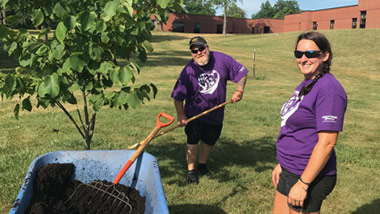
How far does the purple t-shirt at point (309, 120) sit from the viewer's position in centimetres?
183

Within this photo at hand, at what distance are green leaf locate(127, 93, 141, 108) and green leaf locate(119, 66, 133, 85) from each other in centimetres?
18

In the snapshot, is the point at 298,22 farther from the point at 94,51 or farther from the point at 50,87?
the point at 50,87

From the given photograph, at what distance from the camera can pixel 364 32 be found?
35.0 metres

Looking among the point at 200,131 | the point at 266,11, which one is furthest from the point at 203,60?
the point at 266,11

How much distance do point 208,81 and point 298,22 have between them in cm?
5629

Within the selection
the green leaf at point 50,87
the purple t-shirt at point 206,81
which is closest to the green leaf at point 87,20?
the green leaf at point 50,87

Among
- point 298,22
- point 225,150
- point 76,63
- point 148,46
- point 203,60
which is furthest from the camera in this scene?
point 298,22

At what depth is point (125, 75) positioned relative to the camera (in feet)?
7.00

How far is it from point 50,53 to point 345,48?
104 ft

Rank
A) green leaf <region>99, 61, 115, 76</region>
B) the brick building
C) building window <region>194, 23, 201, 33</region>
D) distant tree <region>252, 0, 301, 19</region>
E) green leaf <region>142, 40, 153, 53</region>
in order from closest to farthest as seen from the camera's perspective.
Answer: green leaf <region>99, 61, 115, 76</region>
green leaf <region>142, 40, 153, 53</region>
the brick building
building window <region>194, 23, 201, 33</region>
distant tree <region>252, 0, 301, 19</region>

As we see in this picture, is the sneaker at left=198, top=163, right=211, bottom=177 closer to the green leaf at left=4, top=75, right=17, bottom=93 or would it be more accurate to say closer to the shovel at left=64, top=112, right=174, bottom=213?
the shovel at left=64, top=112, right=174, bottom=213

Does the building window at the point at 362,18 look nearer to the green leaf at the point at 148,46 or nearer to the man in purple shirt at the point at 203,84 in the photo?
the man in purple shirt at the point at 203,84

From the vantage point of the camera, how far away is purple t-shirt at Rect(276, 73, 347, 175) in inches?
71.9

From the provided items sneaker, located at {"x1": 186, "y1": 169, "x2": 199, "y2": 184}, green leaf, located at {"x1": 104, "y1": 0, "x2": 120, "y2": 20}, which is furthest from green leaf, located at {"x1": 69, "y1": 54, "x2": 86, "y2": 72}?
sneaker, located at {"x1": 186, "y1": 169, "x2": 199, "y2": 184}
